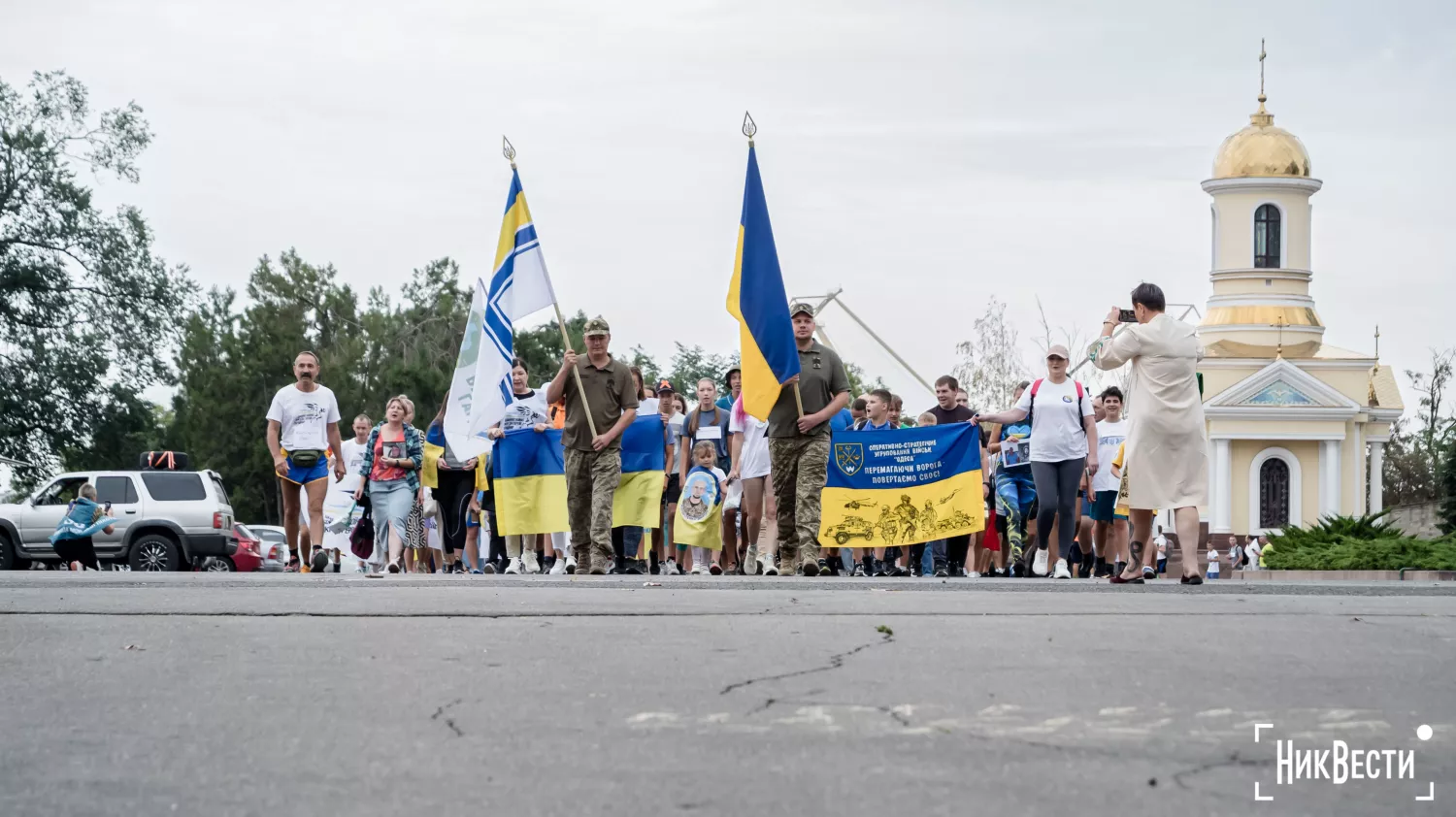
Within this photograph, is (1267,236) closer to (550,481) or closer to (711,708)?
(550,481)

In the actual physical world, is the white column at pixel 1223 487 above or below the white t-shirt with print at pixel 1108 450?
above

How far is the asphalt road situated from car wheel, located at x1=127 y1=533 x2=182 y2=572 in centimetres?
2277

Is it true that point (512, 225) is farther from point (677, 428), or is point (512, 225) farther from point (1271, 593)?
point (1271, 593)

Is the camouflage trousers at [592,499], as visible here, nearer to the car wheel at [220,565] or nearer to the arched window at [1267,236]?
the car wheel at [220,565]

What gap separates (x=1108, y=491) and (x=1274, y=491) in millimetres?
53227

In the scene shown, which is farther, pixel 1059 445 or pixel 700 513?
pixel 700 513

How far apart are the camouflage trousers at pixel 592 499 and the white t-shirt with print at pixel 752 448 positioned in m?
1.21

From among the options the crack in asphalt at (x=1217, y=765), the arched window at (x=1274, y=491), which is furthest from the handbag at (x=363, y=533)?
the arched window at (x=1274, y=491)

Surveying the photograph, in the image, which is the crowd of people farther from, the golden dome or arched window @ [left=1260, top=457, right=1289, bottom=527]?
the golden dome

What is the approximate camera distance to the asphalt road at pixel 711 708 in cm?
450

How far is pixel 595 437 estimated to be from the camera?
47.9 feet

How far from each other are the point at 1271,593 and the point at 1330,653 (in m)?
4.32

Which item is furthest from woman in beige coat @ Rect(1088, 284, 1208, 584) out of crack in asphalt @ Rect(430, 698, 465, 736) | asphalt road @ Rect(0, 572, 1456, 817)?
crack in asphalt @ Rect(430, 698, 465, 736)

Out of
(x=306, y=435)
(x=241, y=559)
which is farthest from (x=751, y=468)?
(x=241, y=559)
